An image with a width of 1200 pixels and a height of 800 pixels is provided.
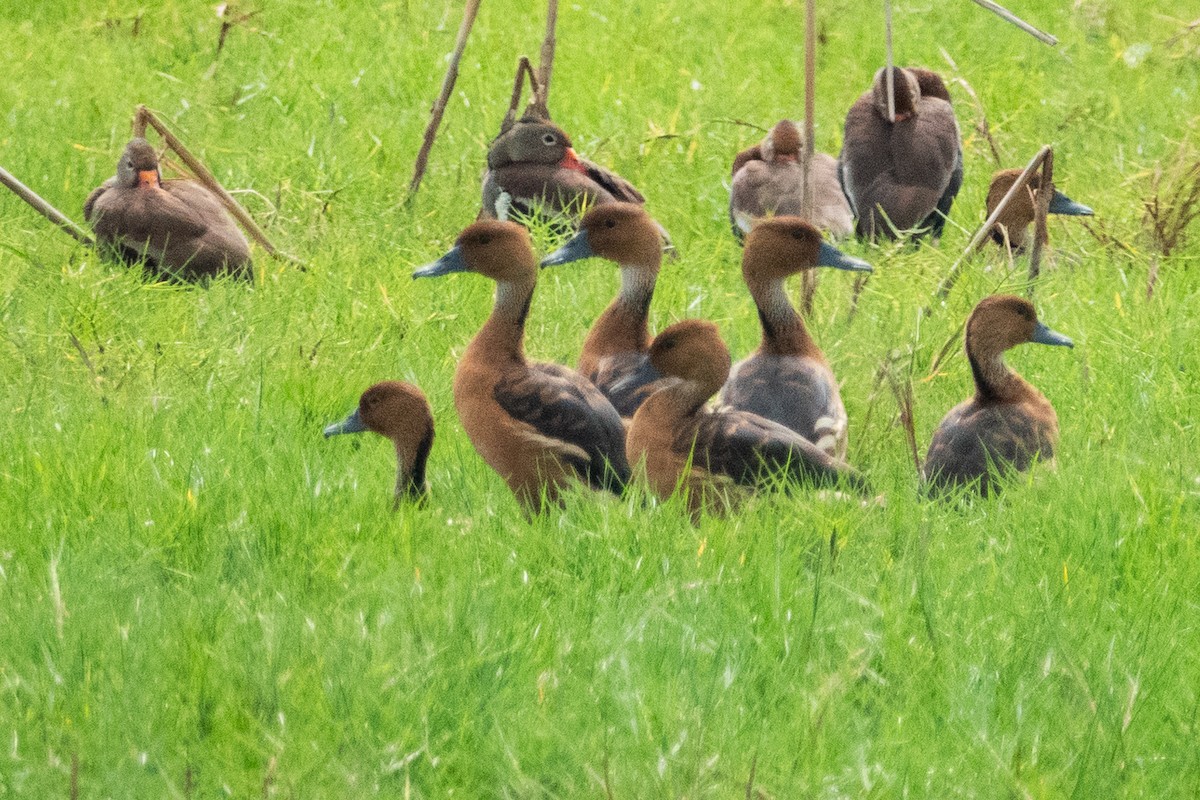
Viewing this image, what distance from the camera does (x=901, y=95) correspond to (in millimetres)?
7562

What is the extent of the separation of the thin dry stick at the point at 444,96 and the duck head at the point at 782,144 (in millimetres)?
1513

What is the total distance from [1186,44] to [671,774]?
8.60 m

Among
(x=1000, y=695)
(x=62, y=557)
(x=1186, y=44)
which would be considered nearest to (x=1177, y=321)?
(x=1000, y=695)

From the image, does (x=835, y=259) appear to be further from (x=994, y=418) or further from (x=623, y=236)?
(x=994, y=418)

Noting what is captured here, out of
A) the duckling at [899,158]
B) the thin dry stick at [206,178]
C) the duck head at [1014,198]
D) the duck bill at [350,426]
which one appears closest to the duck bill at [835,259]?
the duck bill at [350,426]

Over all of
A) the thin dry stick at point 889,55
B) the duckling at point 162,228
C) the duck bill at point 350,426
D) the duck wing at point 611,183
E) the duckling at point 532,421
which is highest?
the thin dry stick at point 889,55

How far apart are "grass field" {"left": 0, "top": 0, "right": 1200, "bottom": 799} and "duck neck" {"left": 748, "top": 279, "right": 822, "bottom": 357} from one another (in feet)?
0.96

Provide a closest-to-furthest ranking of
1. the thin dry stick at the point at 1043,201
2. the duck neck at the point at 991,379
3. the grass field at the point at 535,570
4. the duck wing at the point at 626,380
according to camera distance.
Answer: the grass field at the point at 535,570 → the duck neck at the point at 991,379 → the duck wing at the point at 626,380 → the thin dry stick at the point at 1043,201

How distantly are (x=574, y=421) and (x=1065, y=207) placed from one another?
2654 millimetres

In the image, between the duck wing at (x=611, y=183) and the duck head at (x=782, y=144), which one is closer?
the duck wing at (x=611, y=183)

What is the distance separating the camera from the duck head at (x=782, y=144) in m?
7.46

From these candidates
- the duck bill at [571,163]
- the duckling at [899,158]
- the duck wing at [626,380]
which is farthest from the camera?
the duckling at [899,158]

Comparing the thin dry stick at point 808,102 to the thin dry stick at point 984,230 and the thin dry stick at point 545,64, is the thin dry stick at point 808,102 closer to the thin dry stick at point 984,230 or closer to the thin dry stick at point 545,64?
the thin dry stick at point 984,230

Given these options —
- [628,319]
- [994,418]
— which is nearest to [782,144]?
[628,319]
